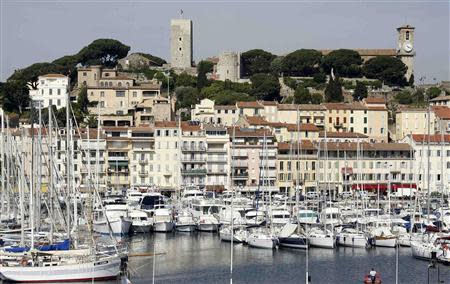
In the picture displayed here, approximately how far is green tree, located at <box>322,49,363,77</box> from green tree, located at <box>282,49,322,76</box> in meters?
0.89

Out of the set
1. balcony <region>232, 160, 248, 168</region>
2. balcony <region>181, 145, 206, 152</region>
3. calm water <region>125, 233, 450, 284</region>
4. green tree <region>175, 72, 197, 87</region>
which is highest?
green tree <region>175, 72, 197, 87</region>

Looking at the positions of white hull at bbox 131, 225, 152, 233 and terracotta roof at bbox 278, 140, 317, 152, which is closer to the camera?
white hull at bbox 131, 225, 152, 233

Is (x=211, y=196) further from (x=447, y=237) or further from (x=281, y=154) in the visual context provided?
(x=447, y=237)

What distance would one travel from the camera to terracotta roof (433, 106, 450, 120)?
257ft

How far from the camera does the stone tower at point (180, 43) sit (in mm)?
102000

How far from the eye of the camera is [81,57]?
324 feet

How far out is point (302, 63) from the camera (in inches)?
3851

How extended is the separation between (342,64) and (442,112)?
63.3ft

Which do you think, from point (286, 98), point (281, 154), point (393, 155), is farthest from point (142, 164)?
point (286, 98)

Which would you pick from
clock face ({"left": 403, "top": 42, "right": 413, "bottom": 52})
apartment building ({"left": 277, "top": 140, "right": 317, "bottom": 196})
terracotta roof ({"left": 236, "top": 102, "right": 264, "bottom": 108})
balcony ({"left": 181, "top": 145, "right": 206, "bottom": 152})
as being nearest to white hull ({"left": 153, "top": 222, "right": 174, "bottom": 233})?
balcony ({"left": 181, "top": 145, "right": 206, "bottom": 152})

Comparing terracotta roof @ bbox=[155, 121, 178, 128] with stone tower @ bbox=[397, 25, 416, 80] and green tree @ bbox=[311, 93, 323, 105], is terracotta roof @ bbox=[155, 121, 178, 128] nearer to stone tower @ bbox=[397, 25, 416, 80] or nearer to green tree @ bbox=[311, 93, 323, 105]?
green tree @ bbox=[311, 93, 323, 105]

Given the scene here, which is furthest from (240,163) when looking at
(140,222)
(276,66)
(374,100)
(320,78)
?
(276,66)

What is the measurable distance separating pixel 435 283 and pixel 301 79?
2362 inches

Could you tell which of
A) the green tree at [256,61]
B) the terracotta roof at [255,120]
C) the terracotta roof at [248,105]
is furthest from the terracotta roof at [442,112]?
the green tree at [256,61]
